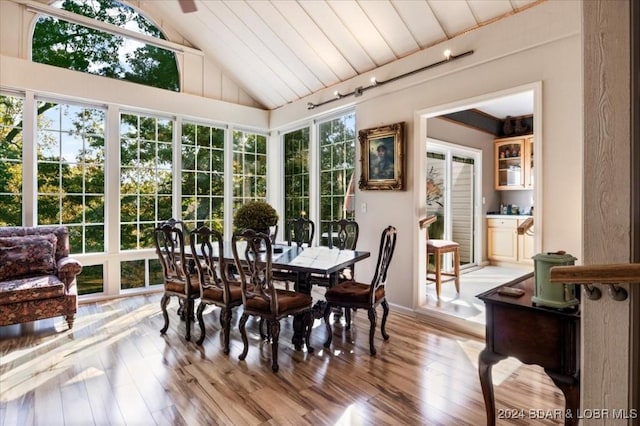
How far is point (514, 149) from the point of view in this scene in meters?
6.39

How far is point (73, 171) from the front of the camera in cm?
443

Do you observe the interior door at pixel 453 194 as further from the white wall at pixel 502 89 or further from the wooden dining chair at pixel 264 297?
the wooden dining chair at pixel 264 297

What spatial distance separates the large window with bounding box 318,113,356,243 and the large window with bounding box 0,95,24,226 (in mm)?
3805

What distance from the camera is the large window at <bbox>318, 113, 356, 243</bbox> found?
4.84 m

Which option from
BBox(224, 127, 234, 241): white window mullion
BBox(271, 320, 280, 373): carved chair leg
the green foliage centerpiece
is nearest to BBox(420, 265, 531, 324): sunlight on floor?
BBox(271, 320, 280, 373): carved chair leg

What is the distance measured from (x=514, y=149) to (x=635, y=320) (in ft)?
20.3

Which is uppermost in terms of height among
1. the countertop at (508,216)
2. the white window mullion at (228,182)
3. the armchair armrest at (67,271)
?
the white window mullion at (228,182)

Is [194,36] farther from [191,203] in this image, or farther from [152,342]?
[152,342]

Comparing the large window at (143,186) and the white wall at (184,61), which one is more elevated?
the white wall at (184,61)

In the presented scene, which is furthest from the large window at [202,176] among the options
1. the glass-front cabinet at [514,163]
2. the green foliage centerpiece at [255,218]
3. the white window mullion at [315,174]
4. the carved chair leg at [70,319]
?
the glass-front cabinet at [514,163]

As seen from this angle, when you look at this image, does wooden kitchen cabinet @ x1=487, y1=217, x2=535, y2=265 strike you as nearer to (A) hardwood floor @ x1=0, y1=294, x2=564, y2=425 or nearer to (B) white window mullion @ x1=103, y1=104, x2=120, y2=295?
(A) hardwood floor @ x1=0, y1=294, x2=564, y2=425

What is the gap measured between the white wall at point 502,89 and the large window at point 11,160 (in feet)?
13.7

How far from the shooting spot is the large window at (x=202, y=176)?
17.3ft

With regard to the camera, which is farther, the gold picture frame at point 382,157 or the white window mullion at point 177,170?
the white window mullion at point 177,170
